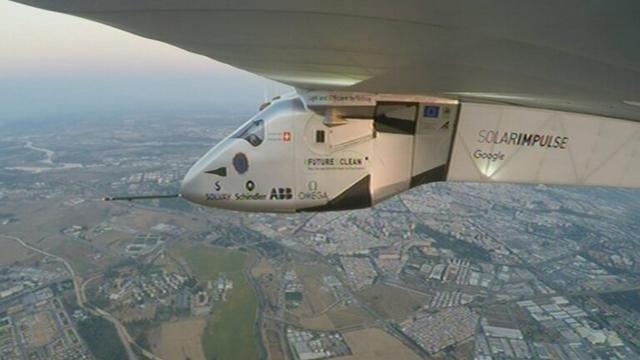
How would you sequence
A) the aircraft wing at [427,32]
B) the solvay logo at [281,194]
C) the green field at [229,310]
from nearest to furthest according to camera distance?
1. the aircraft wing at [427,32]
2. the solvay logo at [281,194]
3. the green field at [229,310]

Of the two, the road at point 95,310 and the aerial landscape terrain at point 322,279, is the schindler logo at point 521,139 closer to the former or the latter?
the aerial landscape terrain at point 322,279

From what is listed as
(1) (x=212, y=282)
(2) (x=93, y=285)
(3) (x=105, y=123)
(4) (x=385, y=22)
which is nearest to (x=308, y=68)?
(4) (x=385, y=22)

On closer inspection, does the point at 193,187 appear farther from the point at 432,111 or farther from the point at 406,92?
the point at 432,111

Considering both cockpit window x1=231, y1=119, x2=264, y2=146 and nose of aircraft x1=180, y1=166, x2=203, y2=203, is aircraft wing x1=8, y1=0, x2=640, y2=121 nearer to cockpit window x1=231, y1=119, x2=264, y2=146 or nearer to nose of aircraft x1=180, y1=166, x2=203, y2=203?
cockpit window x1=231, y1=119, x2=264, y2=146

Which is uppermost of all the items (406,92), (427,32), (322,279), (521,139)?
(427,32)

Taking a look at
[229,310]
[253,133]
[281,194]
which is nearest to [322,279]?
[229,310]

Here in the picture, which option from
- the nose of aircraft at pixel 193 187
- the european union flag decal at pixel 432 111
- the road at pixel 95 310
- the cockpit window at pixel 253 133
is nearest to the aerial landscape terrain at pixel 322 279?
the road at pixel 95 310
